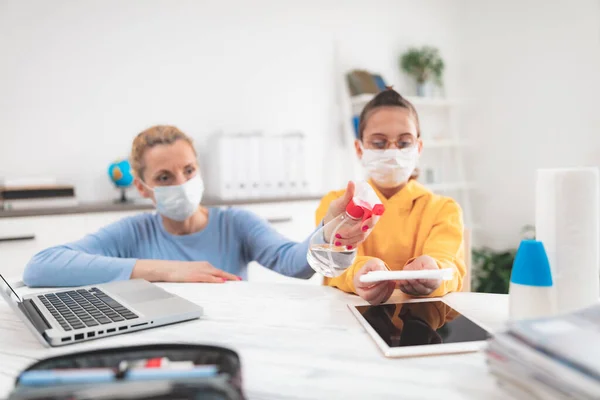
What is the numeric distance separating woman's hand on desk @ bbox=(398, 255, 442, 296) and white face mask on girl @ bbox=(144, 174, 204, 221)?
0.85 metres

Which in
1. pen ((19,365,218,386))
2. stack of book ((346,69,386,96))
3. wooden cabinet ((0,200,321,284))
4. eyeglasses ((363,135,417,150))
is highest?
stack of book ((346,69,386,96))

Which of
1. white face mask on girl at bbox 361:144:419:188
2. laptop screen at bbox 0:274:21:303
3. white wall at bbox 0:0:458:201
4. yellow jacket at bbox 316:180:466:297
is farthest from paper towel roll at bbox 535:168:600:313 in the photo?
white wall at bbox 0:0:458:201

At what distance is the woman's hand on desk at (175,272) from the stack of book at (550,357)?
838 millimetres

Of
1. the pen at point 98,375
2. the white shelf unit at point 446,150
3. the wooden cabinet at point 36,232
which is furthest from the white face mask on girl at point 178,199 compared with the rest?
the white shelf unit at point 446,150

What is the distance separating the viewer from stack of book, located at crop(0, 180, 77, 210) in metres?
2.17

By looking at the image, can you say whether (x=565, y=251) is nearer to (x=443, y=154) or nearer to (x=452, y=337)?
(x=452, y=337)

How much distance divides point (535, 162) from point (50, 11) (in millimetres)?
3089

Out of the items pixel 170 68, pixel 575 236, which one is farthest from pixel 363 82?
pixel 575 236

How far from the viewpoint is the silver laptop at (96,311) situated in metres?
0.77

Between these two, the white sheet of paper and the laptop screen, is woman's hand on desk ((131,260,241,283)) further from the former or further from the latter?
the white sheet of paper

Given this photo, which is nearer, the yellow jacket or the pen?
the pen

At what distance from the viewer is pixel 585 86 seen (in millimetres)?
2850

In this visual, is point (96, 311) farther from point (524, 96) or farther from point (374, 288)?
point (524, 96)

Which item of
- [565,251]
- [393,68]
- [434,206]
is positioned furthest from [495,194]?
[565,251]
